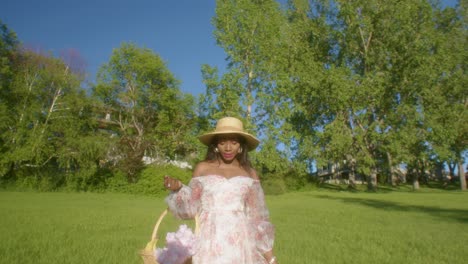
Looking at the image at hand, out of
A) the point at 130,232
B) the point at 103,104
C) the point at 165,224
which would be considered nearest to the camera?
the point at 130,232

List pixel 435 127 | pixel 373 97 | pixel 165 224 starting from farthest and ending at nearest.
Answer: pixel 373 97
pixel 435 127
pixel 165 224

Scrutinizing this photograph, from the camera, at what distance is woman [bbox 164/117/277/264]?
3203 mm

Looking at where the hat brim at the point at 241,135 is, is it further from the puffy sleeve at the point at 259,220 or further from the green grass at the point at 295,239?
the green grass at the point at 295,239

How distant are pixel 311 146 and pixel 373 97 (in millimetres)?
7530

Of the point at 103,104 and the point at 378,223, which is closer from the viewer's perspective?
the point at 378,223

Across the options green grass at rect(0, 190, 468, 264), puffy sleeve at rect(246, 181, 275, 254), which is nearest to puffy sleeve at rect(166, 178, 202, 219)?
puffy sleeve at rect(246, 181, 275, 254)

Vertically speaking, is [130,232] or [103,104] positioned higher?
[103,104]

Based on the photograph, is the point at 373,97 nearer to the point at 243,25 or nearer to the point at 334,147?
the point at 334,147

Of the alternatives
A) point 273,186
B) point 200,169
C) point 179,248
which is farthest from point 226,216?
point 273,186

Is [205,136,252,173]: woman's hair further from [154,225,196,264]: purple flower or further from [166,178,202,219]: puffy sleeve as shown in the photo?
[154,225,196,264]: purple flower

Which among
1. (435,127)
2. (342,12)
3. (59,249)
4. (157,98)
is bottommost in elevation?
(59,249)

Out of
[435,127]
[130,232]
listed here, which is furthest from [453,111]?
[130,232]

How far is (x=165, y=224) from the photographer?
11.4 m

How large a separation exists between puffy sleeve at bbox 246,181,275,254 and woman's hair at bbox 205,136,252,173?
1.07 ft
